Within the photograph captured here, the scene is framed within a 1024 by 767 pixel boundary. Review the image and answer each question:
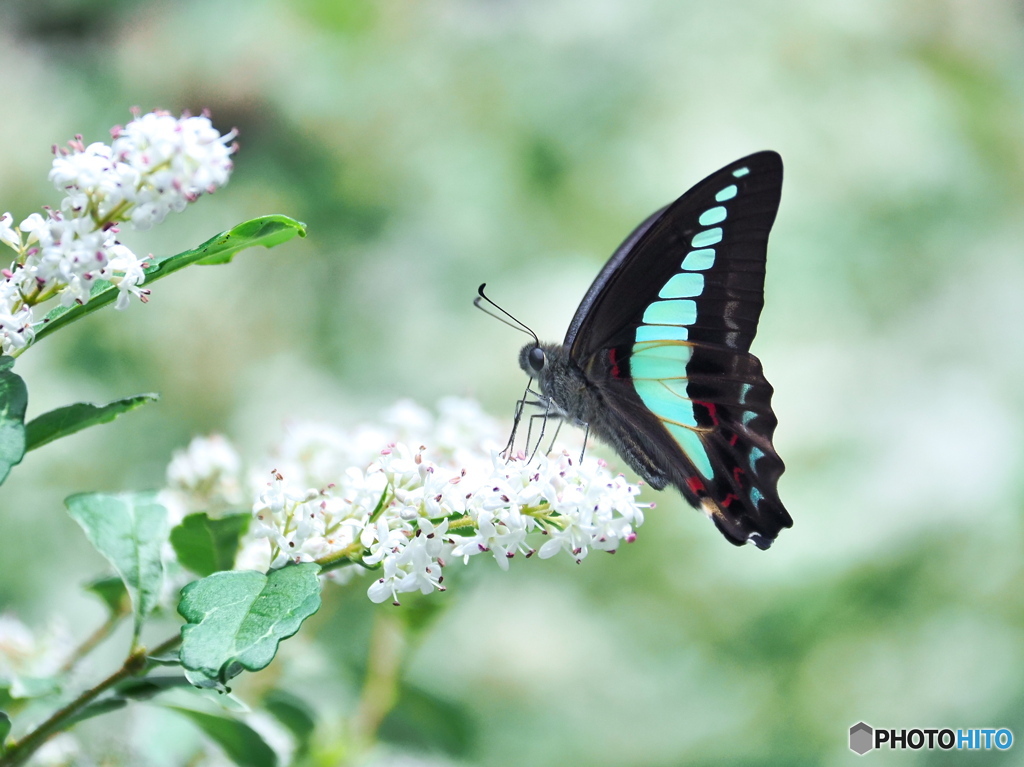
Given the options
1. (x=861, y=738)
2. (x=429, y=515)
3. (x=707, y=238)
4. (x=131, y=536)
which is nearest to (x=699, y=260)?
(x=707, y=238)

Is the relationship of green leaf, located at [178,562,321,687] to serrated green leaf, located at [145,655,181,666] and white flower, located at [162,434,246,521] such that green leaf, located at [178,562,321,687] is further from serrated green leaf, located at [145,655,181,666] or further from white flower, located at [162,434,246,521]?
white flower, located at [162,434,246,521]

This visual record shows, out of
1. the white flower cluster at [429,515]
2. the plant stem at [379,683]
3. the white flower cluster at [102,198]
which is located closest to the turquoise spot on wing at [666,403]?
the white flower cluster at [429,515]

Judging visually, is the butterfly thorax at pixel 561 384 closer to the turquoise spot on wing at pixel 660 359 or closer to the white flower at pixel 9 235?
the turquoise spot on wing at pixel 660 359

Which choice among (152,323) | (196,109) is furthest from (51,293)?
(196,109)

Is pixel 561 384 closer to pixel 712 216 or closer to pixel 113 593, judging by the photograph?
pixel 712 216

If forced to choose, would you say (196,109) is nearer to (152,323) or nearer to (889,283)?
(152,323)

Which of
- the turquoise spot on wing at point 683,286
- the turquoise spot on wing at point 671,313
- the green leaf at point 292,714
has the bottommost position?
the green leaf at point 292,714
